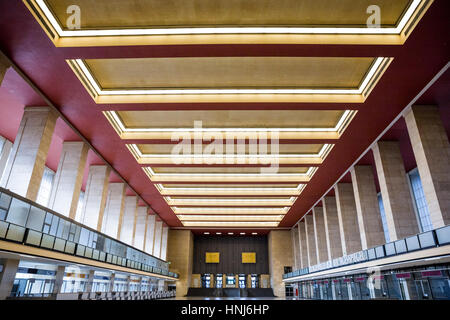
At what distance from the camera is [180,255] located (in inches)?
1800

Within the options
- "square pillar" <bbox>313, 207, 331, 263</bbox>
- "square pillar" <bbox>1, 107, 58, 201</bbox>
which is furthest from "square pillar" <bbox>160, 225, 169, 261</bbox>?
"square pillar" <bbox>1, 107, 58, 201</bbox>

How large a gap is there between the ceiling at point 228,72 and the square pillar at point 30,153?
1.31 m

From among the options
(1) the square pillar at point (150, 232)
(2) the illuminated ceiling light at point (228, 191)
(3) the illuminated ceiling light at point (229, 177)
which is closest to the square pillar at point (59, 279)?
(3) the illuminated ceiling light at point (229, 177)

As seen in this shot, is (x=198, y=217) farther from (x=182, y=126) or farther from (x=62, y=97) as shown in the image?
(x=62, y=97)

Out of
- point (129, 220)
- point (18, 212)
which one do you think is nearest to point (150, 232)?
point (129, 220)

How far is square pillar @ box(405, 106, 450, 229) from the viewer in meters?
13.4

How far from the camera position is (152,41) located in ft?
39.0

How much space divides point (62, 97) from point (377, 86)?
50.4ft

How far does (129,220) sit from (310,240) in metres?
21.4

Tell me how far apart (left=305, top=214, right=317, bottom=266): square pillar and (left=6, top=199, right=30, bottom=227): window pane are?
30387 millimetres

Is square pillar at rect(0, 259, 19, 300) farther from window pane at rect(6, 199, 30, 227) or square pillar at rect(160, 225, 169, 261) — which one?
square pillar at rect(160, 225, 169, 261)

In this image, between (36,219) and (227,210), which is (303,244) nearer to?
(227,210)
